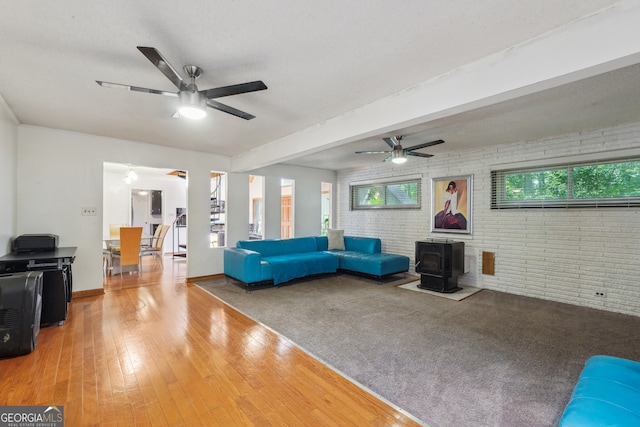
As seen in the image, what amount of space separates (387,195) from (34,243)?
6151mm

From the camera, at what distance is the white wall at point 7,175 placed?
329cm

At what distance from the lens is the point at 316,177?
24.3 ft

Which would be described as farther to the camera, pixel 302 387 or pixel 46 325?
pixel 46 325

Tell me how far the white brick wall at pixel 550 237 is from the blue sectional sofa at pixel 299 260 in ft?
3.31

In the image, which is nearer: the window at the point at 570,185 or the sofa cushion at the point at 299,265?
the window at the point at 570,185

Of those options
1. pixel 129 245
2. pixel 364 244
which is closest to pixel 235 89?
pixel 129 245

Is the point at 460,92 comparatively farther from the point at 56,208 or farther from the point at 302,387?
the point at 56,208

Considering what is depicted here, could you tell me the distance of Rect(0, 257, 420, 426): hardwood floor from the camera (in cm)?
184

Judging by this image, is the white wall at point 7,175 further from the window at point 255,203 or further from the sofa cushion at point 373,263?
the window at point 255,203

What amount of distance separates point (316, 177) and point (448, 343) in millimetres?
5237

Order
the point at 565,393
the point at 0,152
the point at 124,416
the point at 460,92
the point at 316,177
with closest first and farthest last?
A: the point at 124,416
the point at 565,393
the point at 460,92
the point at 0,152
the point at 316,177

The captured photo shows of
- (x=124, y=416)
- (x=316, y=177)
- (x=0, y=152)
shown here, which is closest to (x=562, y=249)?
(x=316, y=177)

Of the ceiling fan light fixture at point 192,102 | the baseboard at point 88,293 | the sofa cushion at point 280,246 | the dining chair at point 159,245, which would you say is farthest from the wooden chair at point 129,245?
the ceiling fan light fixture at point 192,102

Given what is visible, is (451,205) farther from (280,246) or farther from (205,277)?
(205,277)
